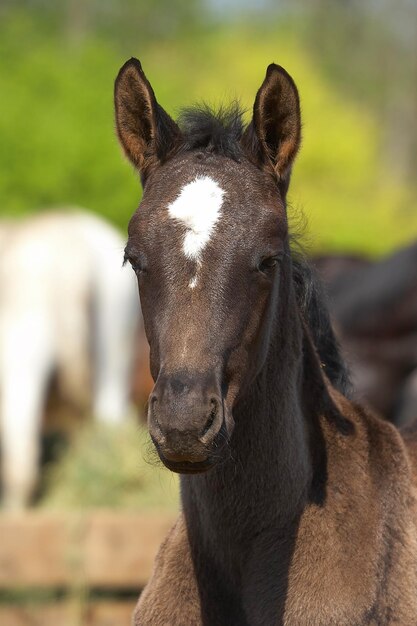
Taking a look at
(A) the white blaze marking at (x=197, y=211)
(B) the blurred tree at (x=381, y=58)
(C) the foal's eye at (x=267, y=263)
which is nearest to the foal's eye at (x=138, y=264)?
(A) the white blaze marking at (x=197, y=211)

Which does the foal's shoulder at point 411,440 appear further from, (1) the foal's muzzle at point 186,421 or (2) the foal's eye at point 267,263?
(1) the foal's muzzle at point 186,421

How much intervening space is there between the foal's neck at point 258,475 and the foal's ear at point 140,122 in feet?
2.27

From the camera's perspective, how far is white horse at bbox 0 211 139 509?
9.21m

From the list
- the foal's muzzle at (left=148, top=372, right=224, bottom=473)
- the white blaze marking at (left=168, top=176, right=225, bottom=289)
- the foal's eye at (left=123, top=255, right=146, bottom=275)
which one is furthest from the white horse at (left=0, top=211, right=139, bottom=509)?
the foal's muzzle at (left=148, top=372, right=224, bottom=473)

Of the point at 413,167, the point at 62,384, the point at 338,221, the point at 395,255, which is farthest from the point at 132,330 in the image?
the point at 413,167

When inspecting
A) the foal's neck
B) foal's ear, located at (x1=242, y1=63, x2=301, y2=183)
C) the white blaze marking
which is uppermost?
foal's ear, located at (x1=242, y1=63, x2=301, y2=183)

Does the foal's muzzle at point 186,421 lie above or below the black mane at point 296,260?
below

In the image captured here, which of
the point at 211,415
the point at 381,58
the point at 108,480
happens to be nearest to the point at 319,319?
the point at 211,415

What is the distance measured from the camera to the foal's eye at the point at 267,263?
3547 mm

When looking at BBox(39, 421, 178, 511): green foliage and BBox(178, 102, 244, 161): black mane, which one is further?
BBox(39, 421, 178, 511): green foliage

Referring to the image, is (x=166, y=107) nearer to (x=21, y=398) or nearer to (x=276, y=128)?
(x=21, y=398)

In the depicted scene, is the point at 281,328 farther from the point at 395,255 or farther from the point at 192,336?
the point at 395,255

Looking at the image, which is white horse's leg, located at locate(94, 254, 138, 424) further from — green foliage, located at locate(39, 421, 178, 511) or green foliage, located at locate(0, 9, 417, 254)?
green foliage, located at locate(0, 9, 417, 254)

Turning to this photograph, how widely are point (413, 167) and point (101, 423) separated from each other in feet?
119
